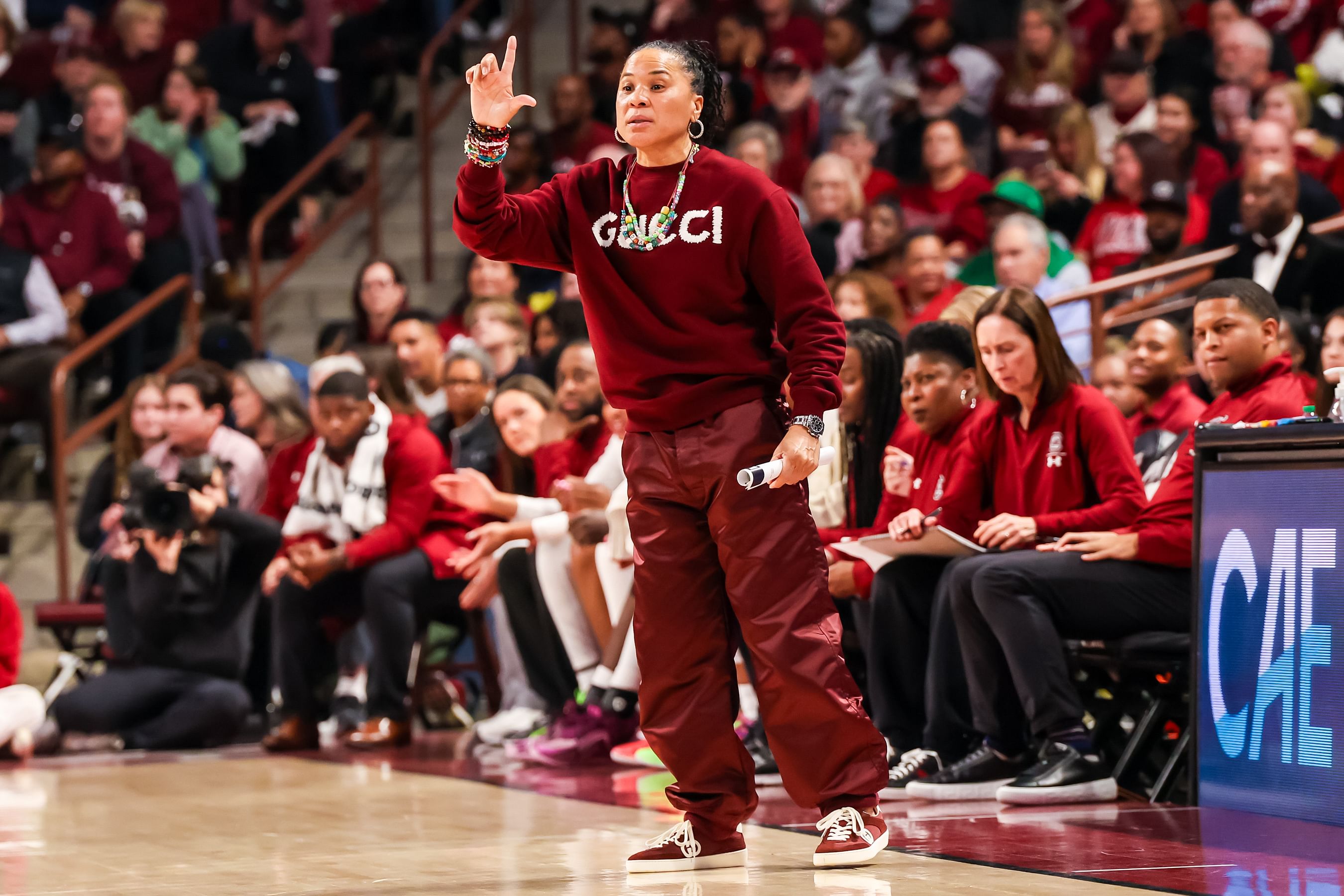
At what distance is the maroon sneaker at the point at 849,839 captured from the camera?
3.77m

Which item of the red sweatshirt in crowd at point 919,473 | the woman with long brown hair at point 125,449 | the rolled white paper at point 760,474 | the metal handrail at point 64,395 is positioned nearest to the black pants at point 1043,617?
the red sweatshirt in crowd at point 919,473

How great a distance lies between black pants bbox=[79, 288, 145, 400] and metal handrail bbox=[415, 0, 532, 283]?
208 centimetres

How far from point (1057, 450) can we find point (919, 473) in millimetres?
544

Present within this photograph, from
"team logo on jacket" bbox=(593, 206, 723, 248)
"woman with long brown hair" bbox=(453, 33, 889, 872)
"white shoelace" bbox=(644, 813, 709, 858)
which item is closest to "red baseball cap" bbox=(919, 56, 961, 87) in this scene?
"woman with long brown hair" bbox=(453, 33, 889, 872)

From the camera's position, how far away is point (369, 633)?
23.2ft

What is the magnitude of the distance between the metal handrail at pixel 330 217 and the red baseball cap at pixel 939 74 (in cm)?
356

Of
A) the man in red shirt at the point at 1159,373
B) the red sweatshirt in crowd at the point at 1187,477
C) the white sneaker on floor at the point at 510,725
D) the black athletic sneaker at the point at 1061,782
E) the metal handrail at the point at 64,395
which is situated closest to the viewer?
the black athletic sneaker at the point at 1061,782

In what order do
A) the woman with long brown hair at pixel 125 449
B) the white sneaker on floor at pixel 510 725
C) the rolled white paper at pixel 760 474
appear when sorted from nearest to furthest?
1. the rolled white paper at pixel 760 474
2. the white sneaker on floor at pixel 510 725
3. the woman with long brown hair at pixel 125 449

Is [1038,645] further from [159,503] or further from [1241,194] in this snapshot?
[159,503]

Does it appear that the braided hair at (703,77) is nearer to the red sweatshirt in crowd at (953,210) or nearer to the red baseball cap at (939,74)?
the red sweatshirt in crowd at (953,210)

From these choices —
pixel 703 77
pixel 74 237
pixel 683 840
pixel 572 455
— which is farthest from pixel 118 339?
pixel 683 840

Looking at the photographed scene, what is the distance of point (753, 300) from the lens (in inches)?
157

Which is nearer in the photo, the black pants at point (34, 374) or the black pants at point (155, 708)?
the black pants at point (155, 708)

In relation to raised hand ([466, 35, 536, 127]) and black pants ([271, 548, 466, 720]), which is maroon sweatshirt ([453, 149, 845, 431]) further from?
black pants ([271, 548, 466, 720])
